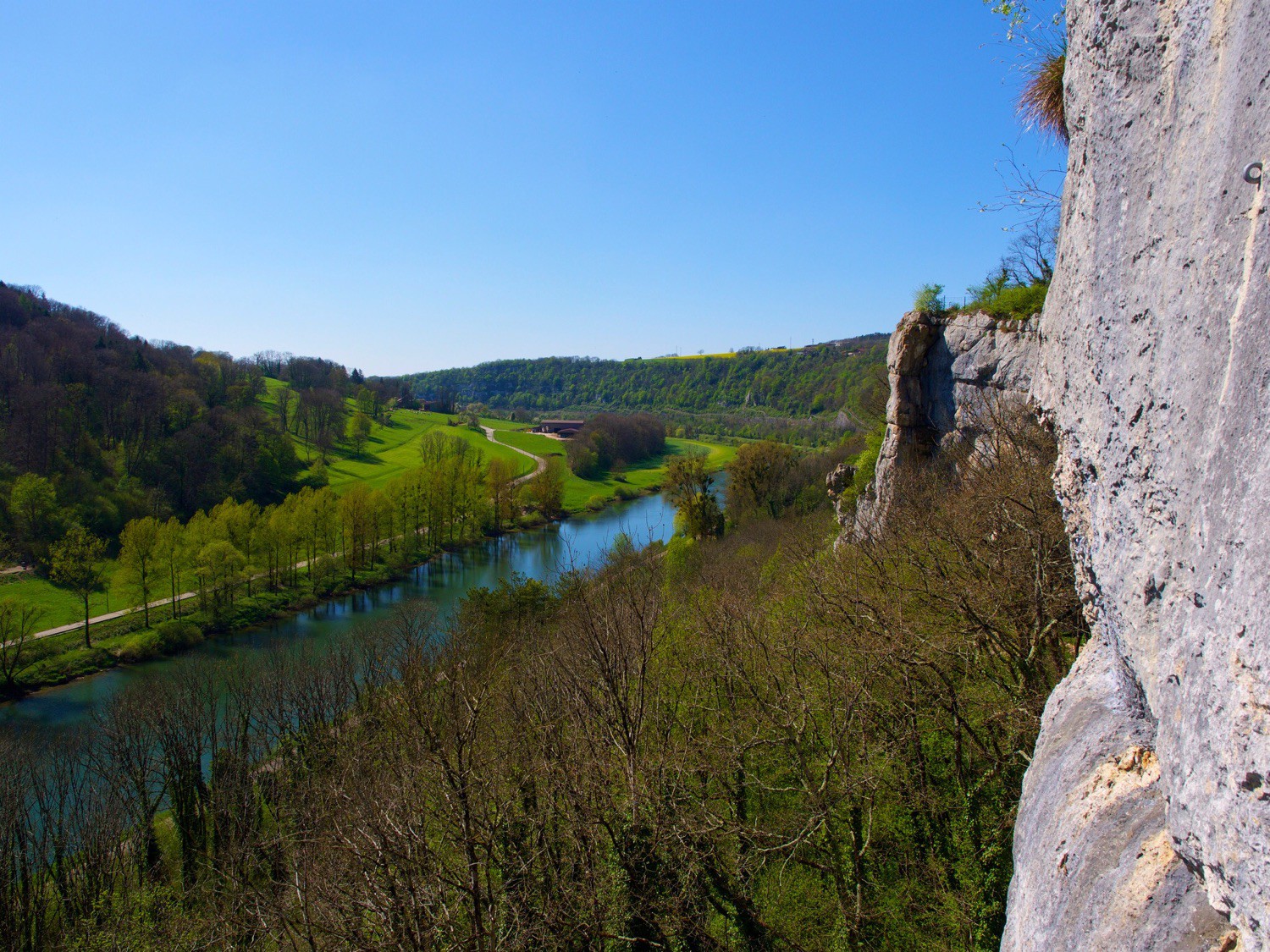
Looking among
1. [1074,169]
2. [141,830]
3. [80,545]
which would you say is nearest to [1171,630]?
[1074,169]

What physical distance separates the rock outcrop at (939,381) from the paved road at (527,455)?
44.6 meters

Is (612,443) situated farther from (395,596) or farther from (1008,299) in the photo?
(1008,299)

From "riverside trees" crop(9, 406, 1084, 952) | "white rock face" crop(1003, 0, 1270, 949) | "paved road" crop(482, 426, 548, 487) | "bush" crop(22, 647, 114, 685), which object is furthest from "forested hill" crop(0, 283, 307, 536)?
"white rock face" crop(1003, 0, 1270, 949)

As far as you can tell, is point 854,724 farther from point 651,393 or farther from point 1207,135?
point 651,393

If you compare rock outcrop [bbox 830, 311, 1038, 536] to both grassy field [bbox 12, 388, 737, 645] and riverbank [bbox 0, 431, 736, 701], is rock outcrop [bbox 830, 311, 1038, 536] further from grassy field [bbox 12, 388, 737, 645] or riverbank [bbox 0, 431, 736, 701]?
riverbank [bbox 0, 431, 736, 701]

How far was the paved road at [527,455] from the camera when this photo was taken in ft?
223

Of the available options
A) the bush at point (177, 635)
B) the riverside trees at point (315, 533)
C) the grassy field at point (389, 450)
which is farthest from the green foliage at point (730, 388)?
the bush at point (177, 635)

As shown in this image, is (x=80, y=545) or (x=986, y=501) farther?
(x=80, y=545)

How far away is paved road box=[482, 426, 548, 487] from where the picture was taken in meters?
67.9

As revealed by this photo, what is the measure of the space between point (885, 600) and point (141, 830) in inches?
760

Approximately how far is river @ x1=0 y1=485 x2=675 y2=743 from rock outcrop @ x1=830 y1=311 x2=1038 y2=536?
7345 mm

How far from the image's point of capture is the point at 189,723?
1995 cm

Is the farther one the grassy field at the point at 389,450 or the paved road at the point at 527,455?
the paved road at the point at 527,455

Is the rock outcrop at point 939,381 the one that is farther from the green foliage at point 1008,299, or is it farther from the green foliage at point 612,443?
the green foliage at point 612,443
